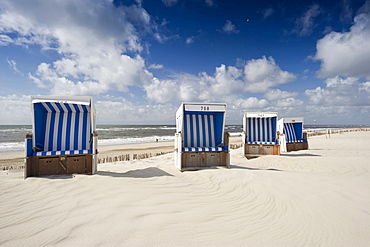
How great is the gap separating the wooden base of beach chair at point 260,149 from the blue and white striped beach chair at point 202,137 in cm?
381

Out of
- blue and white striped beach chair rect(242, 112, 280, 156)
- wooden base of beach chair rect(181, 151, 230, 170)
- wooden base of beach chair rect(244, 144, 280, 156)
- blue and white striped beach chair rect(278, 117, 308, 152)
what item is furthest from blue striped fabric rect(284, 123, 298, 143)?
wooden base of beach chair rect(181, 151, 230, 170)

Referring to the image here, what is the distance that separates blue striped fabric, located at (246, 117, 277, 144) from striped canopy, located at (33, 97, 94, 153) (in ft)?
27.5

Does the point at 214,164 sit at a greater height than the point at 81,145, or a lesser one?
lesser

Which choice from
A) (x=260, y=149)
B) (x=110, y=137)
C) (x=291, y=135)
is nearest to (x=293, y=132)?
(x=291, y=135)

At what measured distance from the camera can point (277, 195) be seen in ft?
13.2

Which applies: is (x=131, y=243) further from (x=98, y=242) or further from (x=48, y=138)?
(x=48, y=138)

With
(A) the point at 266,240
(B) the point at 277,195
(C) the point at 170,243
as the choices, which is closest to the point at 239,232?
(A) the point at 266,240

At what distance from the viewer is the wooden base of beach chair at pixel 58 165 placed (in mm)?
5175

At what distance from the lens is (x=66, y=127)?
6039 mm

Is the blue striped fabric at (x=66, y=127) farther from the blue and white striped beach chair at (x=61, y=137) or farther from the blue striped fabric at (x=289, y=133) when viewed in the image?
the blue striped fabric at (x=289, y=133)

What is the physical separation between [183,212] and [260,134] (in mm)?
8923

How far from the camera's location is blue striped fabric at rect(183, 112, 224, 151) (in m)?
7.63

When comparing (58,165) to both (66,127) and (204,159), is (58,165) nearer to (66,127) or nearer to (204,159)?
(66,127)

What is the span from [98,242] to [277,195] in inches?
139
